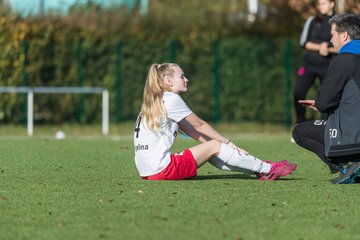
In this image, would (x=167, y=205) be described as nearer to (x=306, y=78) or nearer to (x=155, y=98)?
(x=155, y=98)

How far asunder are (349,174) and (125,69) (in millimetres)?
14661

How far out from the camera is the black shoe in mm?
9414

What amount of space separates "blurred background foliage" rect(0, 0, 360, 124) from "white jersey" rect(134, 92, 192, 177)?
43.9ft

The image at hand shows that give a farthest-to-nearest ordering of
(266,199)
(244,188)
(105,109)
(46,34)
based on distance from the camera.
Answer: (46,34) → (105,109) → (244,188) → (266,199)

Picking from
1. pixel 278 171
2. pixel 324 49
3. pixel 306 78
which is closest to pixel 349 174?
pixel 278 171

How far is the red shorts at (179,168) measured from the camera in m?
9.60

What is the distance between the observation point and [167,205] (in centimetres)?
791

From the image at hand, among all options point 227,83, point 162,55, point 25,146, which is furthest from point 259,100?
point 25,146

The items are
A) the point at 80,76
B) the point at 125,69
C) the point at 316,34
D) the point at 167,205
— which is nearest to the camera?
the point at 167,205

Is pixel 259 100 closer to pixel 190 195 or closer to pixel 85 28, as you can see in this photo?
pixel 85 28

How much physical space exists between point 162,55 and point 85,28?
198 cm

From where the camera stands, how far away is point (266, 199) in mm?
8352

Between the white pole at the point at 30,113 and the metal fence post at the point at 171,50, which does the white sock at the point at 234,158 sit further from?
the metal fence post at the point at 171,50

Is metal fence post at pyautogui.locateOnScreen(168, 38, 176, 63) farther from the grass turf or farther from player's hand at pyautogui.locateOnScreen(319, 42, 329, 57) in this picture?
the grass turf
